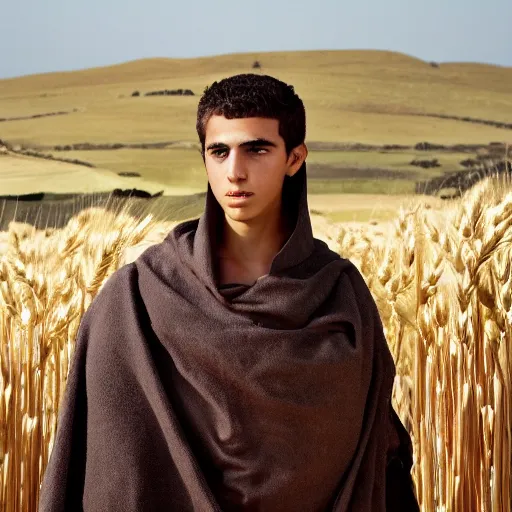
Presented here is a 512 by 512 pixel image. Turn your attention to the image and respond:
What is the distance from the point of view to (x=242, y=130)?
1.33 m

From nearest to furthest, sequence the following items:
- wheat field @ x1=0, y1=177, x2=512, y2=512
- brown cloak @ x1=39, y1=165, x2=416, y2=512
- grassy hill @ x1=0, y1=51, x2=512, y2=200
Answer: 1. brown cloak @ x1=39, y1=165, x2=416, y2=512
2. wheat field @ x1=0, y1=177, x2=512, y2=512
3. grassy hill @ x1=0, y1=51, x2=512, y2=200

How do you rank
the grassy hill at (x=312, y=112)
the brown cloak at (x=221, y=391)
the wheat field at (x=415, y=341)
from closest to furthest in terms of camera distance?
the brown cloak at (x=221, y=391), the wheat field at (x=415, y=341), the grassy hill at (x=312, y=112)

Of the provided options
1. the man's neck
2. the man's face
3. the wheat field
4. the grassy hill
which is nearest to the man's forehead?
the man's face

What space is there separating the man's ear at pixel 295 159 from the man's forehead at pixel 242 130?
0.18 ft

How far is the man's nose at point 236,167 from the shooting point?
4.33 ft

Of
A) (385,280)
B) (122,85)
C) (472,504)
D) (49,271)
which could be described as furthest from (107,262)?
(122,85)

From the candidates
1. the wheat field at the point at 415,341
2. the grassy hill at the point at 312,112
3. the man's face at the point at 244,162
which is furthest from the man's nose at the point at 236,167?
the grassy hill at the point at 312,112

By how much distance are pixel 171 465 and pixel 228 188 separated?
0.37 metres

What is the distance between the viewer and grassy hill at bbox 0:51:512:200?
161 inches

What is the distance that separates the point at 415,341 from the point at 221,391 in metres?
0.88

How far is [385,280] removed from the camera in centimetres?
203

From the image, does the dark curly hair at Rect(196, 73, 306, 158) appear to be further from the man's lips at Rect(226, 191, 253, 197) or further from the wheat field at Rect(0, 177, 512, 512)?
the wheat field at Rect(0, 177, 512, 512)

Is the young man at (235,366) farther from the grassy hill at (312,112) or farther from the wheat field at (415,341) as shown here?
the grassy hill at (312,112)

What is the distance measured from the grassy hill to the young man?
264 cm
